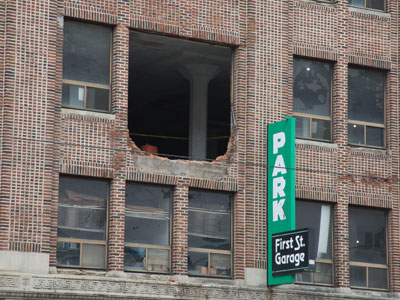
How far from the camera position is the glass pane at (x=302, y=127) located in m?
29.8

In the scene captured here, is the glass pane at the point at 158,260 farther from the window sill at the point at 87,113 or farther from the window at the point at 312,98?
the window at the point at 312,98

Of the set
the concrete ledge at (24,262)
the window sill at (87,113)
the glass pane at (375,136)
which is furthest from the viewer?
the glass pane at (375,136)

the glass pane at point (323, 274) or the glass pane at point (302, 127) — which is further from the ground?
the glass pane at point (302, 127)

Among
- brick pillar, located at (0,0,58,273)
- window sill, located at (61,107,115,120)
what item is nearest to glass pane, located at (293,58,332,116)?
window sill, located at (61,107,115,120)

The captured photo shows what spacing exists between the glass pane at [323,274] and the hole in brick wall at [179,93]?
181 inches

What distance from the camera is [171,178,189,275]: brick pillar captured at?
2709 cm

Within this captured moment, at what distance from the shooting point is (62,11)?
87.6ft

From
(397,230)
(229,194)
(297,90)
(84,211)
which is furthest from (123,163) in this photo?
(397,230)

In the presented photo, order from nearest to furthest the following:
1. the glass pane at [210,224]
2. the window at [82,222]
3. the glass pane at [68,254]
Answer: the glass pane at [68,254] < the window at [82,222] < the glass pane at [210,224]

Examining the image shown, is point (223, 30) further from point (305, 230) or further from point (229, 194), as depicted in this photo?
point (305, 230)

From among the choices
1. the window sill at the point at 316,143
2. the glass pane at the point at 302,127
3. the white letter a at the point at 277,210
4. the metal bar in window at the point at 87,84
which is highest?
the metal bar in window at the point at 87,84

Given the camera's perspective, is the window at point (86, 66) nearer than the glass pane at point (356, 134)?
Yes

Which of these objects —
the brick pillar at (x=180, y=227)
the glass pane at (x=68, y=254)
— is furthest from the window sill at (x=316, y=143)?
the glass pane at (x=68, y=254)

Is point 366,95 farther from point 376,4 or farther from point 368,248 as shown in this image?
point 368,248
